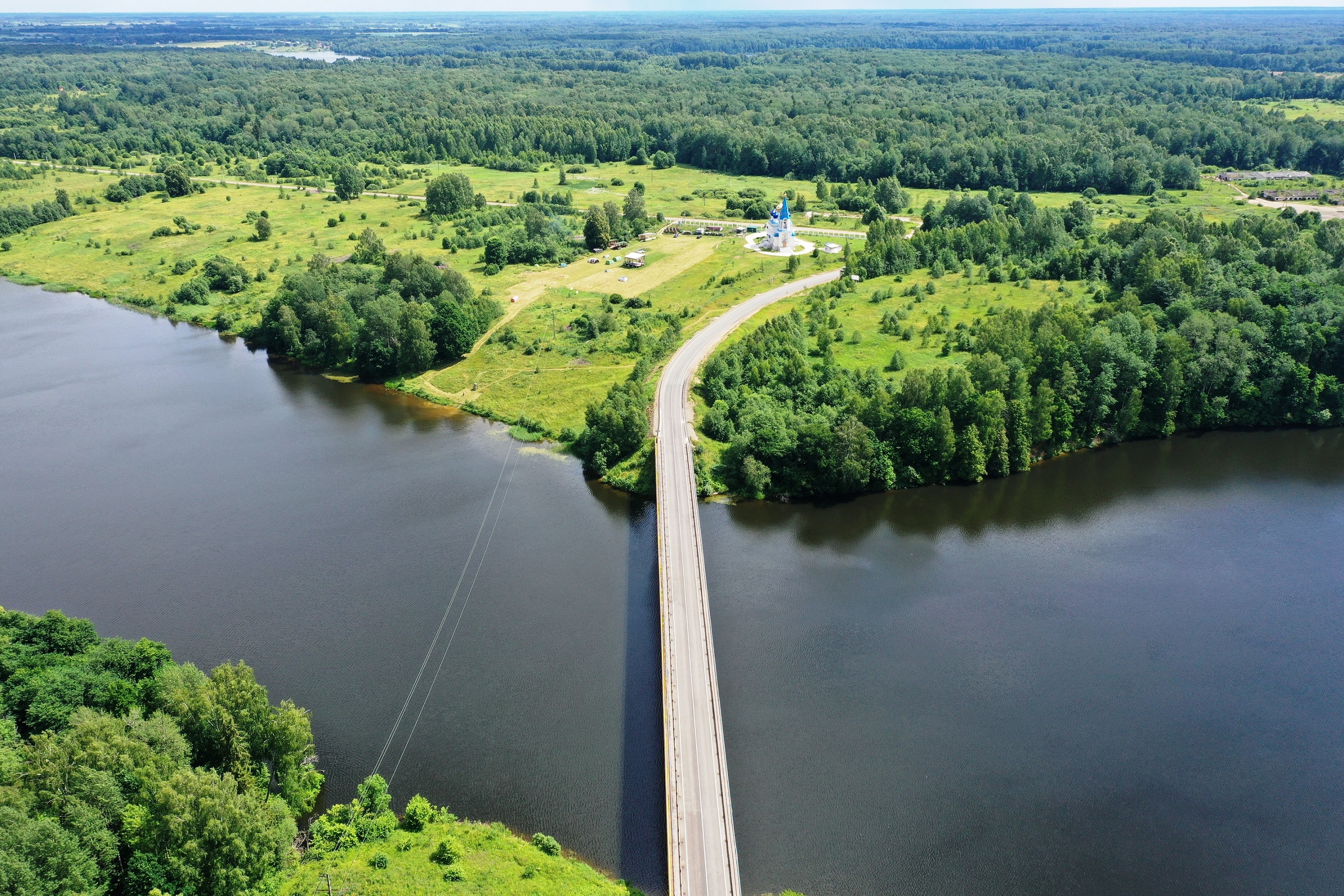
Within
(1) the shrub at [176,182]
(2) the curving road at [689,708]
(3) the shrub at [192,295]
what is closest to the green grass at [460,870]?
(2) the curving road at [689,708]

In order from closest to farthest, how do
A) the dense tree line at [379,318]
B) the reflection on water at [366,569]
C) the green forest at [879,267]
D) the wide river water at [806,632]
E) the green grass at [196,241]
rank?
1. the wide river water at [806,632]
2. the reflection on water at [366,569]
3. the green forest at [879,267]
4. the dense tree line at [379,318]
5. the green grass at [196,241]

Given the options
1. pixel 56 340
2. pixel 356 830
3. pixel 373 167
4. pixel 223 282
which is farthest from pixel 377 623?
pixel 373 167

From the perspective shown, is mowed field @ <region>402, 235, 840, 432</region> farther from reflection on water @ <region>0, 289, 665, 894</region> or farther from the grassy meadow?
reflection on water @ <region>0, 289, 665, 894</region>

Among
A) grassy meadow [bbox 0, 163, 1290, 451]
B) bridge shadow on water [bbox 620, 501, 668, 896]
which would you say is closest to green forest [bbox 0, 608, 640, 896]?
bridge shadow on water [bbox 620, 501, 668, 896]

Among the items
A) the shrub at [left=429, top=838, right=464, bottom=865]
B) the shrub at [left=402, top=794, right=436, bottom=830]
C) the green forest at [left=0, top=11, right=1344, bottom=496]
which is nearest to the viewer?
the shrub at [left=429, top=838, right=464, bottom=865]

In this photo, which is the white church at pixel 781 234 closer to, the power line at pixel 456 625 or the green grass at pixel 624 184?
the green grass at pixel 624 184
